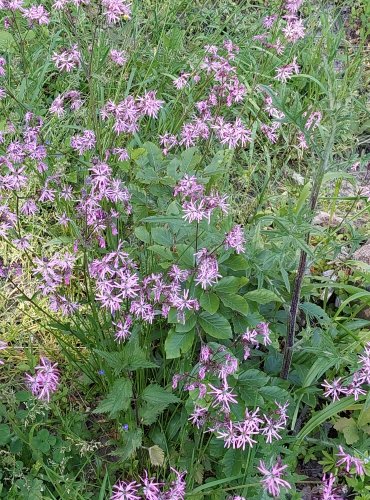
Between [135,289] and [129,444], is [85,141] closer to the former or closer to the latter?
[135,289]

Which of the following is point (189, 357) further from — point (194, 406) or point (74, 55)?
point (74, 55)

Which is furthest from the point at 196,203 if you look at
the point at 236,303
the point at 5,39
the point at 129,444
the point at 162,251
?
the point at 5,39

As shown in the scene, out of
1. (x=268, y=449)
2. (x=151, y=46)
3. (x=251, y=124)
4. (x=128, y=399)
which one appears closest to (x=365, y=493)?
(x=268, y=449)

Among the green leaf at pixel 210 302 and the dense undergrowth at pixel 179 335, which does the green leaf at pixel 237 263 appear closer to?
the dense undergrowth at pixel 179 335

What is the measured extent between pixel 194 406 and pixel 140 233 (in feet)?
1.96

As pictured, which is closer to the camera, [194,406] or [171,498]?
[171,498]

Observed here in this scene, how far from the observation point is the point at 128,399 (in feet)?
6.25

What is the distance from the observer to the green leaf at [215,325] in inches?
73.9

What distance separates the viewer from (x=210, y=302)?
74.9 inches

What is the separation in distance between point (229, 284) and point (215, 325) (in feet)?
0.46

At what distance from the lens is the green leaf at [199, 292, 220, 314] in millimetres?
1882

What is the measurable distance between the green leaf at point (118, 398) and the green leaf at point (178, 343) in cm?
17

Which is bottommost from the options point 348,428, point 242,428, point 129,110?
point 348,428

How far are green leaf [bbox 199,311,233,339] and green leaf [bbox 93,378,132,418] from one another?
298mm
